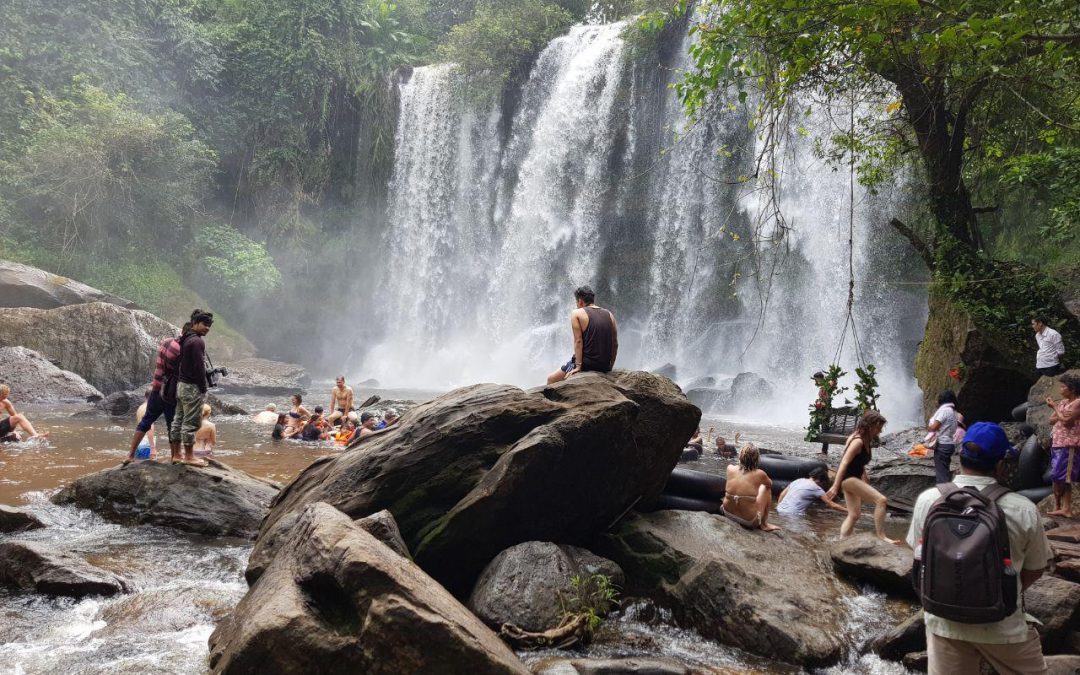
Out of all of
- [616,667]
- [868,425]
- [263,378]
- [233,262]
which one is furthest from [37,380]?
[868,425]

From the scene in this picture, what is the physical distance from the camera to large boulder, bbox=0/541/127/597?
6012 mm

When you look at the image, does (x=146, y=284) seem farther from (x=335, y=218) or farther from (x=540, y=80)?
(x=540, y=80)

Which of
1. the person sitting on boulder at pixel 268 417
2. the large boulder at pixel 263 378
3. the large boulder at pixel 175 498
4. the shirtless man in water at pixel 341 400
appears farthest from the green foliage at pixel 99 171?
the large boulder at pixel 175 498

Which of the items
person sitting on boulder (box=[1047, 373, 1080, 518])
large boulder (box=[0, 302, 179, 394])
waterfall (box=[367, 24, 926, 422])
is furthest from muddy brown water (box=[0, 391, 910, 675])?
waterfall (box=[367, 24, 926, 422])

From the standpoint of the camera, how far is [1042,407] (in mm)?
9836

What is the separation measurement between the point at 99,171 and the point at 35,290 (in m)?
7.01

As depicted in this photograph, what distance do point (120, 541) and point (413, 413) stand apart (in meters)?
3.17

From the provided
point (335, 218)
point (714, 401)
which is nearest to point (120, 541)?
point (714, 401)

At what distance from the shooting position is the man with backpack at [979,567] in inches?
125

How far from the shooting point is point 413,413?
7305 mm

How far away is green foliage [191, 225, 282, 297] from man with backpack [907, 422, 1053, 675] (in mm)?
30785

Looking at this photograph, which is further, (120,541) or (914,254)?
(914,254)

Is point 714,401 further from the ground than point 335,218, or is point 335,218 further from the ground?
point 335,218

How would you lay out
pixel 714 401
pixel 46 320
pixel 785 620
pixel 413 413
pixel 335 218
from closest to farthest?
pixel 785 620
pixel 413 413
pixel 46 320
pixel 714 401
pixel 335 218
